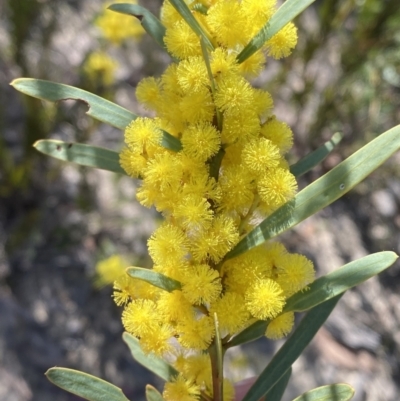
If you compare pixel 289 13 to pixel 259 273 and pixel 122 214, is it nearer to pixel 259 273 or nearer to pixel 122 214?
pixel 259 273

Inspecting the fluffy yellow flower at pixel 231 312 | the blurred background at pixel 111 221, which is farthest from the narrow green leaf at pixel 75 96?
the blurred background at pixel 111 221

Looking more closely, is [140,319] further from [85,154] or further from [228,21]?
[228,21]

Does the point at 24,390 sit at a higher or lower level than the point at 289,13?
higher

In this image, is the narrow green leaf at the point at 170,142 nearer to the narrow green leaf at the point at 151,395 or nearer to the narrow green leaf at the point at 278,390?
the narrow green leaf at the point at 151,395

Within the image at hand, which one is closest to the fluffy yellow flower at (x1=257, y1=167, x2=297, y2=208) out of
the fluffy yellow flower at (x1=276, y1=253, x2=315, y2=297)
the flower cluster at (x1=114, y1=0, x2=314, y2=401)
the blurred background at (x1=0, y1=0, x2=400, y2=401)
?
the flower cluster at (x1=114, y1=0, x2=314, y2=401)

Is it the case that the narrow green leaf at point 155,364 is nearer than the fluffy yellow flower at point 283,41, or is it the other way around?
the fluffy yellow flower at point 283,41

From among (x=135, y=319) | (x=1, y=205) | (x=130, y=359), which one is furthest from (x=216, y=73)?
(x=1, y=205)

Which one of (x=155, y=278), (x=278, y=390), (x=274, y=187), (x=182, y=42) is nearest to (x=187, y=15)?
(x=182, y=42)
